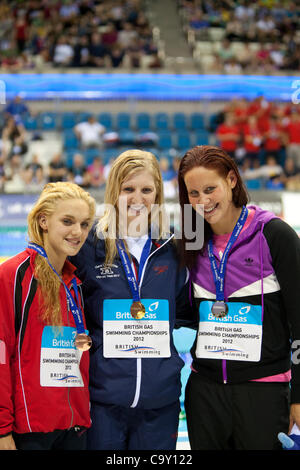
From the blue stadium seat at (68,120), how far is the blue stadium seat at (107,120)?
1.93 feet

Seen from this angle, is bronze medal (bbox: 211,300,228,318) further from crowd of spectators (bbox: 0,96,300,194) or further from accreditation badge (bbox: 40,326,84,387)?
crowd of spectators (bbox: 0,96,300,194)

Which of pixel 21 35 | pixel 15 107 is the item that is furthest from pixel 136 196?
pixel 21 35

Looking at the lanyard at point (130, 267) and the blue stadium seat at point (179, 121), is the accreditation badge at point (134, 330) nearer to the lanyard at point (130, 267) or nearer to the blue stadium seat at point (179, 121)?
the lanyard at point (130, 267)

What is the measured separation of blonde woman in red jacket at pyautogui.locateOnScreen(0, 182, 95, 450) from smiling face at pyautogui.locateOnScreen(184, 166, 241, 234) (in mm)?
432

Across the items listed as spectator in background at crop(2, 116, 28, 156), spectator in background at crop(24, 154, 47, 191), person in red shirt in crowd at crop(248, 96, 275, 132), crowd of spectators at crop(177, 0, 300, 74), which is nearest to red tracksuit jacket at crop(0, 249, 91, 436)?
spectator in background at crop(24, 154, 47, 191)

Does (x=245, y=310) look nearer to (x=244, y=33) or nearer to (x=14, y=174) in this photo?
(x=14, y=174)

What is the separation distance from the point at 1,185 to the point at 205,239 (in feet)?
23.9

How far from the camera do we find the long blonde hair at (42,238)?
1935mm

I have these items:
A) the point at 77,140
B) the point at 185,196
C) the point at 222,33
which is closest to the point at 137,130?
the point at 77,140

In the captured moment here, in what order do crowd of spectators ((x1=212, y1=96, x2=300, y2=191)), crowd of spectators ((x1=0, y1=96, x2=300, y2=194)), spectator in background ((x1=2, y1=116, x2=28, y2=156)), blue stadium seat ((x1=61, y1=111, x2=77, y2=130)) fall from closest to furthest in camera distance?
1. crowd of spectators ((x1=0, y1=96, x2=300, y2=194))
2. spectator in background ((x1=2, y1=116, x2=28, y2=156))
3. crowd of spectators ((x1=212, y1=96, x2=300, y2=191))
4. blue stadium seat ((x1=61, y1=111, x2=77, y2=130))

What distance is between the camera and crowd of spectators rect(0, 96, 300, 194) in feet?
31.1

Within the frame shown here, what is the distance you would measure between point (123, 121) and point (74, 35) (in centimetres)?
284

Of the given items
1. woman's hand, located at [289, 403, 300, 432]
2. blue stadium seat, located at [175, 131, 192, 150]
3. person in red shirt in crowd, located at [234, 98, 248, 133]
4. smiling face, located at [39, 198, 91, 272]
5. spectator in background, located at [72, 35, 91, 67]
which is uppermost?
spectator in background, located at [72, 35, 91, 67]
